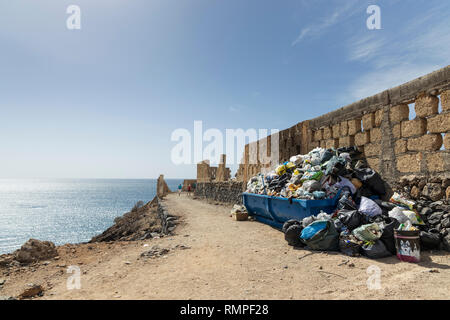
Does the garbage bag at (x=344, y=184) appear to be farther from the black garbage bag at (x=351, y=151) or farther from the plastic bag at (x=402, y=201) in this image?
the black garbage bag at (x=351, y=151)

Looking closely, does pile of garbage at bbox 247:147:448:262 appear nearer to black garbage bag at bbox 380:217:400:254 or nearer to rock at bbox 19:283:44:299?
black garbage bag at bbox 380:217:400:254

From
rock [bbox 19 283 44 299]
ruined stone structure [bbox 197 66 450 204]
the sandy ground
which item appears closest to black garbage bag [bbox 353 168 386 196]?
ruined stone structure [bbox 197 66 450 204]

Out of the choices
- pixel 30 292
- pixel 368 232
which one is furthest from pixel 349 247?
pixel 30 292

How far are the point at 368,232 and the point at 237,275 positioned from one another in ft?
7.34

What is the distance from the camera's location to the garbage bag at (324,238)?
4.44m

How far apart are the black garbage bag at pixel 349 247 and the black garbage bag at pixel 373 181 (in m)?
1.82

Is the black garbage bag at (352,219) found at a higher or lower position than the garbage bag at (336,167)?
lower

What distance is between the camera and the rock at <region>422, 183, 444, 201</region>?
4.46 meters

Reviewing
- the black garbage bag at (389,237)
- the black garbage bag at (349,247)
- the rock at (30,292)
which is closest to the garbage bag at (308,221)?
the black garbage bag at (349,247)

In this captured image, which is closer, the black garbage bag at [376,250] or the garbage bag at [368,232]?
the black garbage bag at [376,250]

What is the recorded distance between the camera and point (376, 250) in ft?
13.0

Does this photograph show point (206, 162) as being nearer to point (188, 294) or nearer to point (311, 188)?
point (311, 188)
